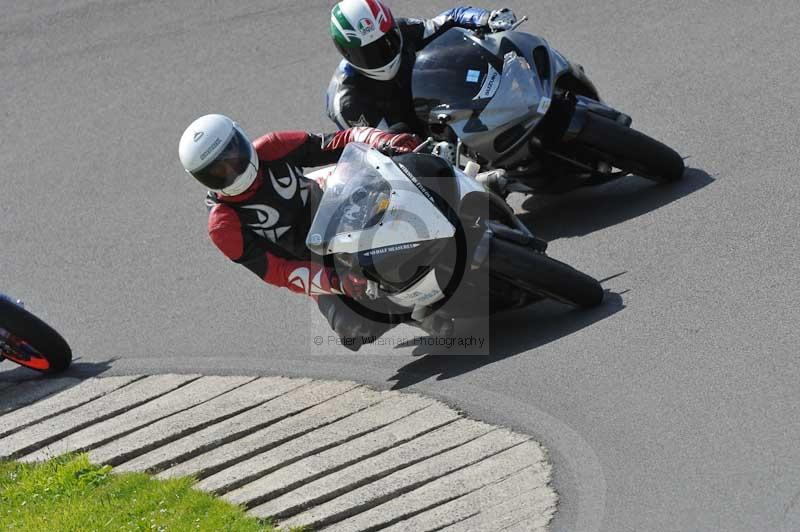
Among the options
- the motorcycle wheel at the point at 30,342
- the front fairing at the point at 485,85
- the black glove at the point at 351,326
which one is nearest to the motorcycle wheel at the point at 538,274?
the black glove at the point at 351,326

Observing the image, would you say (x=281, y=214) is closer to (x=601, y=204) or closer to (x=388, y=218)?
(x=388, y=218)

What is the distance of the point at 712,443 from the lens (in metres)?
5.61

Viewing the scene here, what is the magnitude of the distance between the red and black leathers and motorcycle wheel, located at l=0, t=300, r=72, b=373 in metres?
1.38

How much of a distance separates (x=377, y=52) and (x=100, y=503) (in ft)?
12.0

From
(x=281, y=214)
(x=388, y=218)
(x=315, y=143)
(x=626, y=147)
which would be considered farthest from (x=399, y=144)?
(x=626, y=147)

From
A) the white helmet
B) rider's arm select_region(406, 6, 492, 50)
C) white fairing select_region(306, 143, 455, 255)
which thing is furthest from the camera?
rider's arm select_region(406, 6, 492, 50)

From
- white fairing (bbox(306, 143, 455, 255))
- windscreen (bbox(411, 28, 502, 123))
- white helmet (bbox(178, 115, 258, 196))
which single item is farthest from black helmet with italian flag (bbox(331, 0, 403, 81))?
white fairing (bbox(306, 143, 455, 255))

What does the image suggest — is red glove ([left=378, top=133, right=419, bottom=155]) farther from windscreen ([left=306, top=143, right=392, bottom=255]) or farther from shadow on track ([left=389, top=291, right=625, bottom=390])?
shadow on track ([left=389, top=291, right=625, bottom=390])

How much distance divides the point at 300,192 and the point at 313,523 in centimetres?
245

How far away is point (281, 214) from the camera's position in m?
7.64

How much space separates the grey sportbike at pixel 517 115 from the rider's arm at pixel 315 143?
0.60m

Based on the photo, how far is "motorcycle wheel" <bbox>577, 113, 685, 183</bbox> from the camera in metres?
8.17

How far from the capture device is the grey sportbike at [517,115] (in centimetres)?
820

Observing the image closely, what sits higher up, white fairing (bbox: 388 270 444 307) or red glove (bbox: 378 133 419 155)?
red glove (bbox: 378 133 419 155)
